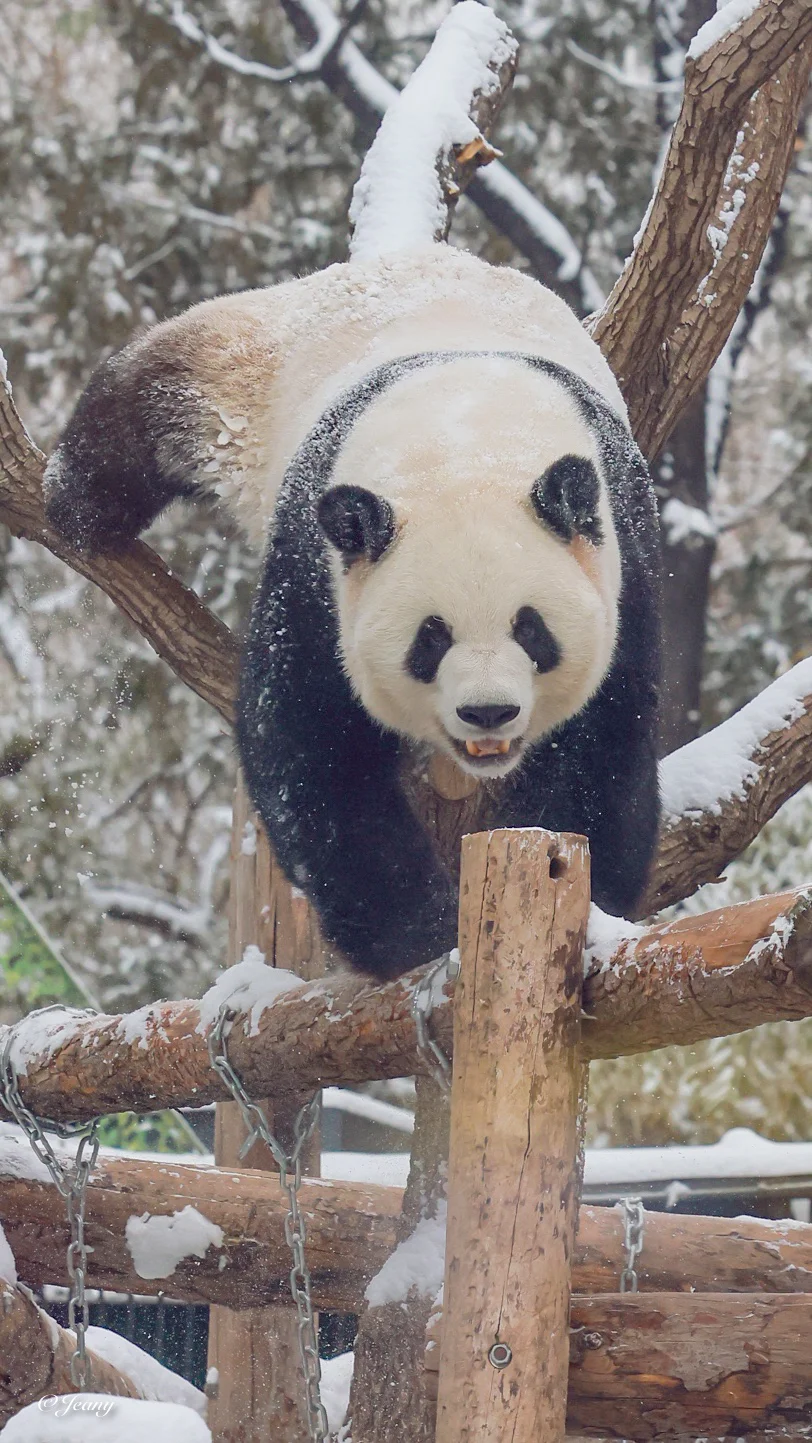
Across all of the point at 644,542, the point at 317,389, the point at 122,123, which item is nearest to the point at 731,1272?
the point at 644,542

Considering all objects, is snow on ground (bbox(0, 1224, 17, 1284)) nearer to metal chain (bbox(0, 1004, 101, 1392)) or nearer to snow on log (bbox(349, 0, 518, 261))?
metal chain (bbox(0, 1004, 101, 1392))

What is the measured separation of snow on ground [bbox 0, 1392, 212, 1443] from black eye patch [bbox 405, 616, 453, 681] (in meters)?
1.02

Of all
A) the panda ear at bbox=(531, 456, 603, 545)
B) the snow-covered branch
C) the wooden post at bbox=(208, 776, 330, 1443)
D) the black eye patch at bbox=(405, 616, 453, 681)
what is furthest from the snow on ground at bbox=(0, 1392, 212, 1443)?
the snow-covered branch

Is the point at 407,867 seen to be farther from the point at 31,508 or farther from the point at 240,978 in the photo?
the point at 31,508

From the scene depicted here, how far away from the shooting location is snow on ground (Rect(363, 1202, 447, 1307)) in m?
2.30

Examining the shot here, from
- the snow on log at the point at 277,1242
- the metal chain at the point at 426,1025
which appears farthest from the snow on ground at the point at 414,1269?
the metal chain at the point at 426,1025

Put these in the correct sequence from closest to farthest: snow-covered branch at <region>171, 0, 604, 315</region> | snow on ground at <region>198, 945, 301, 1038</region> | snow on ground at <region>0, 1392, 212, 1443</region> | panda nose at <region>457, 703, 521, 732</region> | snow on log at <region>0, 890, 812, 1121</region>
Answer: snow on log at <region>0, 890, 812, 1121</region>
snow on ground at <region>0, 1392, 212, 1443</region>
panda nose at <region>457, 703, 521, 732</region>
snow on ground at <region>198, 945, 301, 1038</region>
snow-covered branch at <region>171, 0, 604, 315</region>

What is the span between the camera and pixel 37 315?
23.3 ft

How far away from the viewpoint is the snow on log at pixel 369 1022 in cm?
136

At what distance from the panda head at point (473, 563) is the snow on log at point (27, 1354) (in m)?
1.05

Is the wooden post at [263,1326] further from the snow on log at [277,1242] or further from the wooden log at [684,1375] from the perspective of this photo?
the wooden log at [684,1375]

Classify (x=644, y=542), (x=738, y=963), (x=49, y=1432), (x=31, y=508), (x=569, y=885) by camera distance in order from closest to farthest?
(x=738, y=963)
(x=569, y=885)
(x=49, y=1432)
(x=644, y=542)
(x=31, y=508)

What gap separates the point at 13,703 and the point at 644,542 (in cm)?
515

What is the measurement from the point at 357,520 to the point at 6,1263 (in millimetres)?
1275
